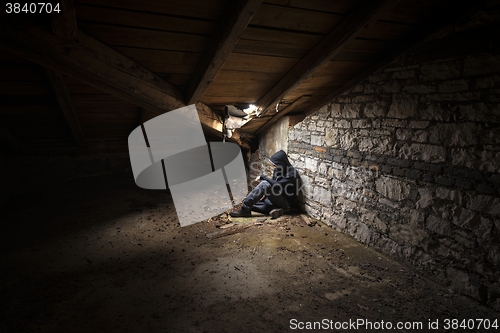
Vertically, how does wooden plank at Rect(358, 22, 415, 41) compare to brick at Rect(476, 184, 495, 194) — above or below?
above

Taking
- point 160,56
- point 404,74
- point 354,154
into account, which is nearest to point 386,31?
point 404,74

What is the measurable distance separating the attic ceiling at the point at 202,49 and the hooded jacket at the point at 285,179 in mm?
894

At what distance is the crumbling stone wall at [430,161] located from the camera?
2105 millimetres

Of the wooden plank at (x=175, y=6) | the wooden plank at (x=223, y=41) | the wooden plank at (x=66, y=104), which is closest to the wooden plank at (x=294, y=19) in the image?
the wooden plank at (x=223, y=41)

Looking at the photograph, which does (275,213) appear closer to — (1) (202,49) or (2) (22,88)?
(1) (202,49)

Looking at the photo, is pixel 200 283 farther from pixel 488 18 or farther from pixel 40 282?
pixel 488 18

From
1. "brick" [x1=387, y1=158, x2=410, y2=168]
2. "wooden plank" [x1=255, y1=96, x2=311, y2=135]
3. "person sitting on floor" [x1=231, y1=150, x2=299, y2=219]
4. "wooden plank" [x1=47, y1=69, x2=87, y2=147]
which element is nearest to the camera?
"brick" [x1=387, y1=158, x2=410, y2=168]

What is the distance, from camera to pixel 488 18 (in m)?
2.04

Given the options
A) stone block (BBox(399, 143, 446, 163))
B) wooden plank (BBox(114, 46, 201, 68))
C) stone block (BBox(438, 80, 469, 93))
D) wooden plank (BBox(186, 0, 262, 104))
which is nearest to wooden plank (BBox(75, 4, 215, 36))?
wooden plank (BBox(186, 0, 262, 104))

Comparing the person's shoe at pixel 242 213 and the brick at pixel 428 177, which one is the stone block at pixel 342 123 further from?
the person's shoe at pixel 242 213

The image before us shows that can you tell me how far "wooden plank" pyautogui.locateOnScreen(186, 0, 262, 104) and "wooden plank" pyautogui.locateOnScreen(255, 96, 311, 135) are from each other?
1.51 meters

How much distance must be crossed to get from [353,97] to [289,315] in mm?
2475

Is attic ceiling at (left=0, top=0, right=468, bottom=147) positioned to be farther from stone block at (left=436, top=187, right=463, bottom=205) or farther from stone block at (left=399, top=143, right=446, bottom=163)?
stone block at (left=436, top=187, right=463, bottom=205)

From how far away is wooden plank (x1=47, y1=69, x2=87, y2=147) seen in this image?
10.2 feet
